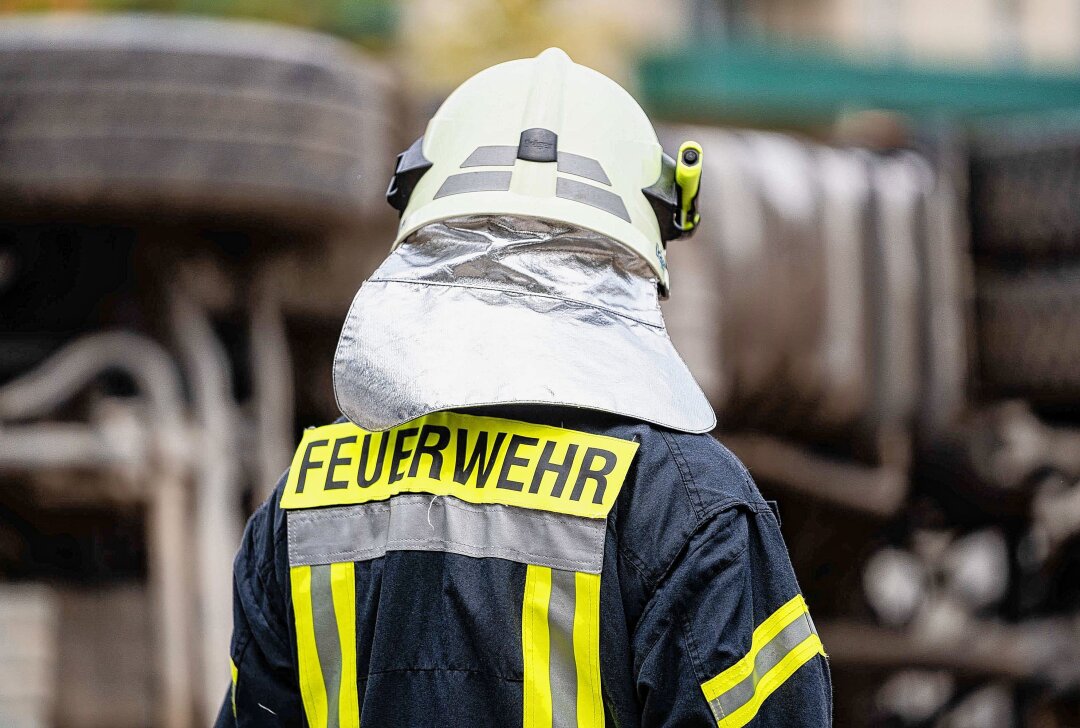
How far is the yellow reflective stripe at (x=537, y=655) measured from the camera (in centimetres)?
135

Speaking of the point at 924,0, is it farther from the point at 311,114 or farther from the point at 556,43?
the point at 311,114

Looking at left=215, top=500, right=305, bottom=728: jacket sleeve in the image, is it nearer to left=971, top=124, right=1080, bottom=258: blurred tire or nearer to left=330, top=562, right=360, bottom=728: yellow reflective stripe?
left=330, top=562, right=360, bottom=728: yellow reflective stripe

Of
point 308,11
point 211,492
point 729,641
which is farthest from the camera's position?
point 308,11

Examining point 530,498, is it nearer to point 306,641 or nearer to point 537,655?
point 537,655

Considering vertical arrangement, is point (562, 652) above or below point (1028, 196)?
below

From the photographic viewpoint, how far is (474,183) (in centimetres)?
149

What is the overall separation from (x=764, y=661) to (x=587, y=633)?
0.53 feet

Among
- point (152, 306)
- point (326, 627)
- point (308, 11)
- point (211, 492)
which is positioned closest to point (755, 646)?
point (326, 627)

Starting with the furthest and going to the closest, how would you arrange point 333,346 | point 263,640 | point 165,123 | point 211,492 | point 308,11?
point 308,11 → point 333,346 → point 211,492 → point 165,123 → point 263,640

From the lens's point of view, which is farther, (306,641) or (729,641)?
(306,641)

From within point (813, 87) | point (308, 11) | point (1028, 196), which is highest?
point (308, 11)

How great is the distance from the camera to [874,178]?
3430 mm

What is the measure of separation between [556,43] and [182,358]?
7.91 metres

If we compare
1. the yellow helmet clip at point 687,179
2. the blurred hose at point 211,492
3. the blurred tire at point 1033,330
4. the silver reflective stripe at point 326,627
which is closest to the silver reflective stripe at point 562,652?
the silver reflective stripe at point 326,627
